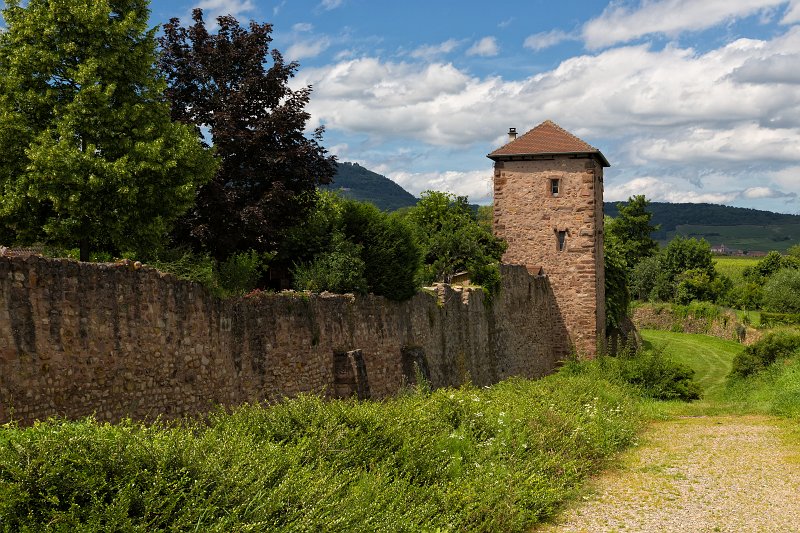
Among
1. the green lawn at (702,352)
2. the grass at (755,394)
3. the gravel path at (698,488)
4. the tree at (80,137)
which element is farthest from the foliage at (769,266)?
the tree at (80,137)

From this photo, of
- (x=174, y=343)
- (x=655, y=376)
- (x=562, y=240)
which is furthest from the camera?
(x=562, y=240)

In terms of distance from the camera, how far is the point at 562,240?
33.8m

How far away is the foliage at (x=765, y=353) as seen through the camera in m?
27.9

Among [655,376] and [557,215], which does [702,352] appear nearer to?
[557,215]

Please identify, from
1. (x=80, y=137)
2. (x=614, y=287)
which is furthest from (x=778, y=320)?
(x=80, y=137)

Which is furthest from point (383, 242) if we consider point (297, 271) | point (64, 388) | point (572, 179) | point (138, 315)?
point (572, 179)

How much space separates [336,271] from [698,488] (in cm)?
915

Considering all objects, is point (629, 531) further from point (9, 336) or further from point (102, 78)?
point (102, 78)

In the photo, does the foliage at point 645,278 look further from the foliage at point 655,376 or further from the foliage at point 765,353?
the foliage at point 655,376

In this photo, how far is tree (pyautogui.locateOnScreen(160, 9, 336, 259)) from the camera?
20.0 meters

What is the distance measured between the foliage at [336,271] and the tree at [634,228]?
57637 mm

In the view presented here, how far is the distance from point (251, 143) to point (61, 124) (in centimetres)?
572

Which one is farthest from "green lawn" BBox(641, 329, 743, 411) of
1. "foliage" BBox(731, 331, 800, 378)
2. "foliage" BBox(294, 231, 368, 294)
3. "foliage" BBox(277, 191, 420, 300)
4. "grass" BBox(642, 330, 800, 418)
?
"foliage" BBox(294, 231, 368, 294)

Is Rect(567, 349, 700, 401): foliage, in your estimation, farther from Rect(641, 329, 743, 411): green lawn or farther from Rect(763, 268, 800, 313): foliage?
Rect(763, 268, 800, 313): foliage
